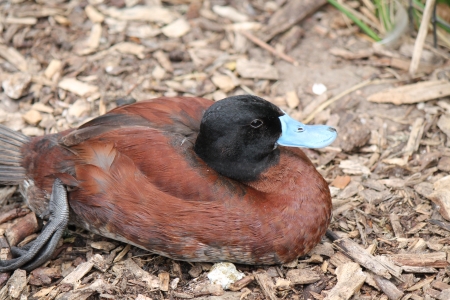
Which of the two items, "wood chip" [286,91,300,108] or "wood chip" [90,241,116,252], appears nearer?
"wood chip" [90,241,116,252]

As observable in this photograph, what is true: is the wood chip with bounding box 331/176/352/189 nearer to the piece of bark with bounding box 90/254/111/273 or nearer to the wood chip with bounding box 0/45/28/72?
the piece of bark with bounding box 90/254/111/273

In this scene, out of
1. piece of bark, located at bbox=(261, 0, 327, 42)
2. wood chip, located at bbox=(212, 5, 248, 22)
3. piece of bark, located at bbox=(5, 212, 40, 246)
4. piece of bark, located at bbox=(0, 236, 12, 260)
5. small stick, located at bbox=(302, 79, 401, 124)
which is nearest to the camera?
piece of bark, located at bbox=(0, 236, 12, 260)

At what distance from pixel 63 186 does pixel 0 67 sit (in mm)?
1845

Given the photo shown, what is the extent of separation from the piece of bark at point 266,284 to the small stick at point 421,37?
2.30m

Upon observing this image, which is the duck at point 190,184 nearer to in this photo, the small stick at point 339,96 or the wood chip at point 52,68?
the small stick at point 339,96

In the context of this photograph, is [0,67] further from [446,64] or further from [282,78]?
[446,64]

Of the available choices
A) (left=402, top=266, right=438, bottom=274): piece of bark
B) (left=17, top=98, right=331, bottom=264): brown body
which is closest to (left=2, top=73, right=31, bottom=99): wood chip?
(left=17, top=98, right=331, bottom=264): brown body

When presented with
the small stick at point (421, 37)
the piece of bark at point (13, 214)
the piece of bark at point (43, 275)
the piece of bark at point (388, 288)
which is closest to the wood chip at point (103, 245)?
the piece of bark at point (43, 275)

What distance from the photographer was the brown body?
355cm

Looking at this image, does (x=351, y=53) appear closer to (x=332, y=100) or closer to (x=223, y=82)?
(x=332, y=100)

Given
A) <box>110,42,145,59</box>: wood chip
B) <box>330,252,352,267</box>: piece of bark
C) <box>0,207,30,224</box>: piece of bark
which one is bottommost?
<box>0,207,30,224</box>: piece of bark

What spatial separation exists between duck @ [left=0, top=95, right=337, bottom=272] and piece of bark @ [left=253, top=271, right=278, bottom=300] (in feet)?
0.30

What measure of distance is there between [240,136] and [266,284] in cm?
86

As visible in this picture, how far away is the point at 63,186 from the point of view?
3832 millimetres
